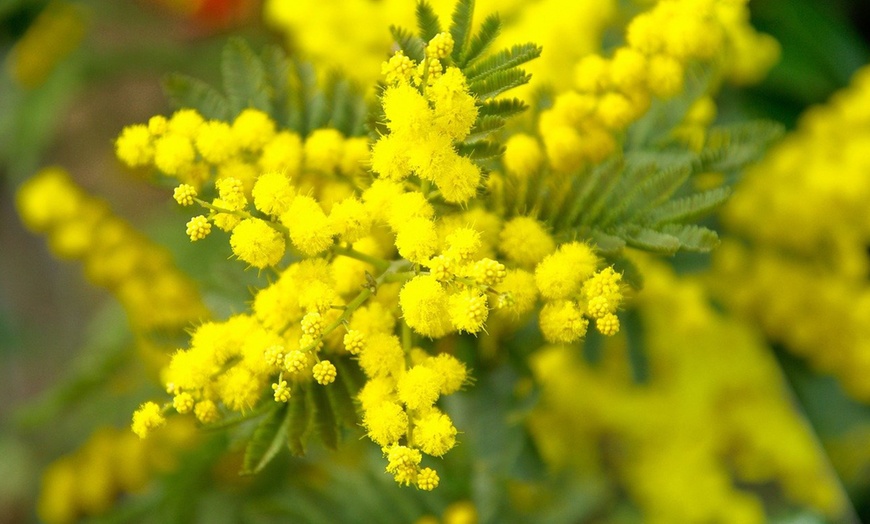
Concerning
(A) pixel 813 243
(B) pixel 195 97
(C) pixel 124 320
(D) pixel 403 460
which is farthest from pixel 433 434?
(C) pixel 124 320

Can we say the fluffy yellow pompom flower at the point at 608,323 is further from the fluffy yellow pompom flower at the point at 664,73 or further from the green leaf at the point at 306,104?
the green leaf at the point at 306,104

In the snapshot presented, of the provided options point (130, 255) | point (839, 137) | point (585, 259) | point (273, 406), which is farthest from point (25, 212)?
point (839, 137)

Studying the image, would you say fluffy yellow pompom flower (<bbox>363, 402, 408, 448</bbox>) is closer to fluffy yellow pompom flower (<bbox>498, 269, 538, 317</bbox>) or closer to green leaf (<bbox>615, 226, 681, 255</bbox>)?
fluffy yellow pompom flower (<bbox>498, 269, 538, 317</bbox>)

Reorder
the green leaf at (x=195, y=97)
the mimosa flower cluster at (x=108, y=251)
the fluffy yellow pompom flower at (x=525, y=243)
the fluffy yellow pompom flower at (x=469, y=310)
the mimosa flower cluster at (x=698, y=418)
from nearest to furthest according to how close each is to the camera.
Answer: the fluffy yellow pompom flower at (x=469, y=310) < the fluffy yellow pompom flower at (x=525, y=243) < the green leaf at (x=195, y=97) < the mimosa flower cluster at (x=108, y=251) < the mimosa flower cluster at (x=698, y=418)

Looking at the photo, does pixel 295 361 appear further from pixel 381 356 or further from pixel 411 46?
pixel 411 46

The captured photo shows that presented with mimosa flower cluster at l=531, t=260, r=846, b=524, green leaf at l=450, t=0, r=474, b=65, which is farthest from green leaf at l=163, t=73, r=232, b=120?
mimosa flower cluster at l=531, t=260, r=846, b=524

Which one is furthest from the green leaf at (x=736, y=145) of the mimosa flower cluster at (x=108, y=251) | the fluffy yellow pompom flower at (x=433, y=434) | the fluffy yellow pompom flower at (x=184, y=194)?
the mimosa flower cluster at (x=108, y=251)
